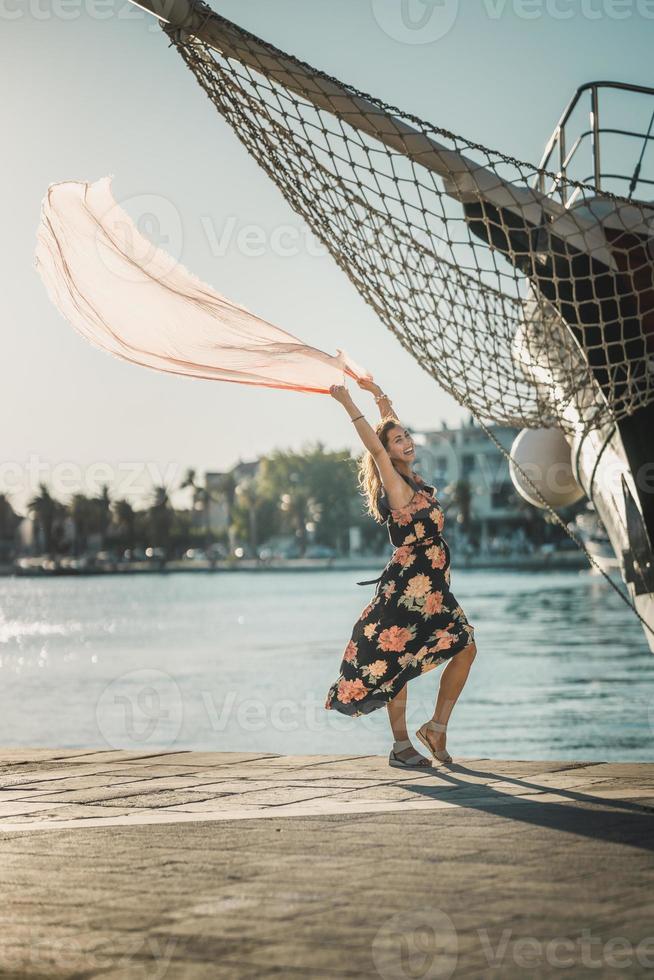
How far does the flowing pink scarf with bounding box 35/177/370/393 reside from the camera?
8.23 meters

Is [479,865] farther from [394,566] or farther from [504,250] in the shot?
[504,250]

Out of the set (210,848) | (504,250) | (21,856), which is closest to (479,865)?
(210,848)

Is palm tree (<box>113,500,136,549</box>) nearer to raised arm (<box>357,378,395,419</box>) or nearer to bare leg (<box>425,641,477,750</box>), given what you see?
raised arm (<box>357,378,395,419</box>)

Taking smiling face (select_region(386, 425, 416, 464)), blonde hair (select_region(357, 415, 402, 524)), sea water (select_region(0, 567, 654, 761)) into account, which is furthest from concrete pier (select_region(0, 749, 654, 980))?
sea water (select_region(0, 567, 654, 761))

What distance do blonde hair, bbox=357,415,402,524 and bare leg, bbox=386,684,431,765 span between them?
96cm

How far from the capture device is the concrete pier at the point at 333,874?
372 cm

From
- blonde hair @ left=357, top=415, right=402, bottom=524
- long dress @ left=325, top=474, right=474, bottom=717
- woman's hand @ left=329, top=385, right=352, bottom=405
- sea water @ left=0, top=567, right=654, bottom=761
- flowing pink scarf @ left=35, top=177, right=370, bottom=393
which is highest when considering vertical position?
flowing pink scarf @ left=35, top=177, right=370, bottom=393

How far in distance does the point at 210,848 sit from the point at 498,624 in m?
43.2

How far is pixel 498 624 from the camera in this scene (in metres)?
47.9

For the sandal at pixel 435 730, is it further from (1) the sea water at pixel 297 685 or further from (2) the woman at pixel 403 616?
(1) the sea water at pixel 297 685

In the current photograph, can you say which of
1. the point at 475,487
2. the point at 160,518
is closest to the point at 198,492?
the point at 160,518

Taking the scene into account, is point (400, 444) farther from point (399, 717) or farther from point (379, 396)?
point (399, 717)

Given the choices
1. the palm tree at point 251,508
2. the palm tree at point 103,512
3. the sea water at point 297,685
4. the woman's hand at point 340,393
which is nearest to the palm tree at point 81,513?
the palm tree at point 103,512

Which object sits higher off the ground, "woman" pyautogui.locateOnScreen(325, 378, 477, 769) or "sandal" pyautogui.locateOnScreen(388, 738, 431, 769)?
"woman" pyautogui.locateOnScreen(325, 378, 477, 769)
